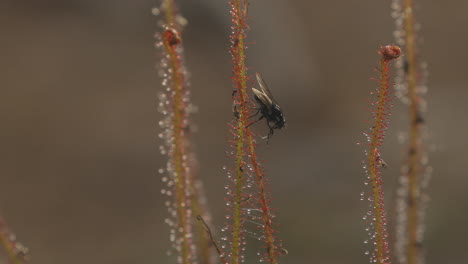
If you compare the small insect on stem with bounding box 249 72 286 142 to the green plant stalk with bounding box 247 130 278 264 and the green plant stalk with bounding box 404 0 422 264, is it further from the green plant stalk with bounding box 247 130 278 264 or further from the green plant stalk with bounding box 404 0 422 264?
the green plant stalk with bounding box 404 0 422 264

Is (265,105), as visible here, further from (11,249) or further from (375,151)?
(11,249)

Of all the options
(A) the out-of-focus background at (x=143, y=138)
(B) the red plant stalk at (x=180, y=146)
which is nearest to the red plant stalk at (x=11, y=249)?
(B) the red plant stalk at (x=180, y=146)

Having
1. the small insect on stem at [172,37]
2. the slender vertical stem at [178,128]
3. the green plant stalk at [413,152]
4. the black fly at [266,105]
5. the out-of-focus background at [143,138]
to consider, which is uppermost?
the out-of-focus background at [143,138]

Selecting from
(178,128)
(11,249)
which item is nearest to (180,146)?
(178,128)

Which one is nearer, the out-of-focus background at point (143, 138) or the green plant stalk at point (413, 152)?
the green plant stalk at point (413, 152)

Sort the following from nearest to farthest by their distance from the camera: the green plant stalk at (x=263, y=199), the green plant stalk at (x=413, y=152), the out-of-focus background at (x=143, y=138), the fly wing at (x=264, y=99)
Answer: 1. the green plant stalk at (x=413, y=152)
2. the green plant stalk at (x=263, y=199)
3. the fly wing at (x=264, y=99)
4. the out-of-focus background at (x=143, y=138)

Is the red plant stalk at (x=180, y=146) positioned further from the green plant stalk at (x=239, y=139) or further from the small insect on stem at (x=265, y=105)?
the small insect on stem at (x=265, y=105)

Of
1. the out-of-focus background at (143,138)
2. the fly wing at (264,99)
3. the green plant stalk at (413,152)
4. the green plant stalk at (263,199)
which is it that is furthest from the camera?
the out-of-focus background at (143,138)

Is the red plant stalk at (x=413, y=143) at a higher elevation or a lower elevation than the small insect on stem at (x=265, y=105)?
lower
